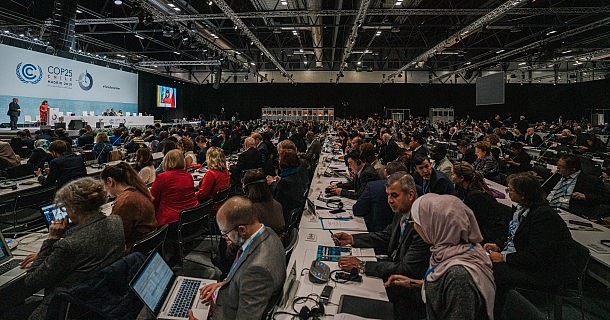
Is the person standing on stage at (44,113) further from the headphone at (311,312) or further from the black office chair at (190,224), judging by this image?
the headphone at (311,312)

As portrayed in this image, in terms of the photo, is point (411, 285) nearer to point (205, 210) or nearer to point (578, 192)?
point (205, 210)

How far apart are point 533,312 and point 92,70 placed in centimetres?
1942

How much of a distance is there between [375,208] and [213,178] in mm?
2491

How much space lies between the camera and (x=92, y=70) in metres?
16.8

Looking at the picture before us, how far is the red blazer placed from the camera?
407 centimetres

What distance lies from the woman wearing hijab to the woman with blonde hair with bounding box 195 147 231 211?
3647mm

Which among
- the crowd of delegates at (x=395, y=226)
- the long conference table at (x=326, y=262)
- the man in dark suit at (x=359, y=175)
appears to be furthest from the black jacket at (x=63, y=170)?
the man in dark suit at (x=359, y=175)

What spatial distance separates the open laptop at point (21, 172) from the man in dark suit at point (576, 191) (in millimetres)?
8347

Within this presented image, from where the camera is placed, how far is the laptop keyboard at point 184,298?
2.10 meters

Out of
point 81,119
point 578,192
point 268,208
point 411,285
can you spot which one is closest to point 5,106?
point 81,119

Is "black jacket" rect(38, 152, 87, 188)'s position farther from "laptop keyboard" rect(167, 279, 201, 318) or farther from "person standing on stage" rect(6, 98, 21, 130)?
"person standing on stage" rect(6, 98, 21, 130)

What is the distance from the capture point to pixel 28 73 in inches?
526

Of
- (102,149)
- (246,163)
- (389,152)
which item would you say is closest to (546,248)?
(246,163)

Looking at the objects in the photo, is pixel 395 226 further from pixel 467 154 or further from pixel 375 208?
pixel 467 154
